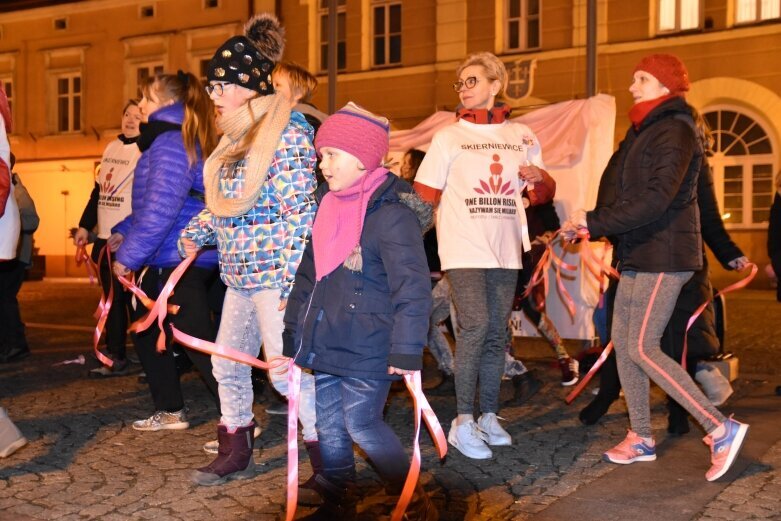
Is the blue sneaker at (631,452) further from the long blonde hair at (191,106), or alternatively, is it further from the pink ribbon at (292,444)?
the long blonde hair at (191,106)

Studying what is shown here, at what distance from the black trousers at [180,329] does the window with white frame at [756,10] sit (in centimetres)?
1837

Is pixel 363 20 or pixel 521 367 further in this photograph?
pixel 363 20

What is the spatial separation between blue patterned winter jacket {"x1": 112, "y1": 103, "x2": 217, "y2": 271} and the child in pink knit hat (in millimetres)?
1485

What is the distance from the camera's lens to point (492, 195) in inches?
213

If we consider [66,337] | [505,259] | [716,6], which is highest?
[716,6]

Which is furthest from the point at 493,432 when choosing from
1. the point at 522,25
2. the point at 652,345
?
the point at 522,25

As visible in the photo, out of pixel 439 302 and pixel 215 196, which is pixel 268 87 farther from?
pixel 439 302

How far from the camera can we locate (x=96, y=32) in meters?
31.1

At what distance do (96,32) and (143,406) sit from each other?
26.7 meters

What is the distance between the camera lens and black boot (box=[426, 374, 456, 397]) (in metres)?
7.21

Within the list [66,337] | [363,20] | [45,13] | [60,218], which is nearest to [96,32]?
[45,13]

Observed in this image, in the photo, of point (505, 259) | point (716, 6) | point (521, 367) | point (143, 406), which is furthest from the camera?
point (716, 6)

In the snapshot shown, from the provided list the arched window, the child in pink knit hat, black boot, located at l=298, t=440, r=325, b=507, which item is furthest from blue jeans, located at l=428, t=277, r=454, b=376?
the arched window

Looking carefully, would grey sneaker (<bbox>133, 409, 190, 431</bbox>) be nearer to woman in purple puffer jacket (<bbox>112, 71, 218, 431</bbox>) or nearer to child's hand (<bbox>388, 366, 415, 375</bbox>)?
woman in purple puffer jacket (<bbox>112, 71, 218, 431</bbox>)
